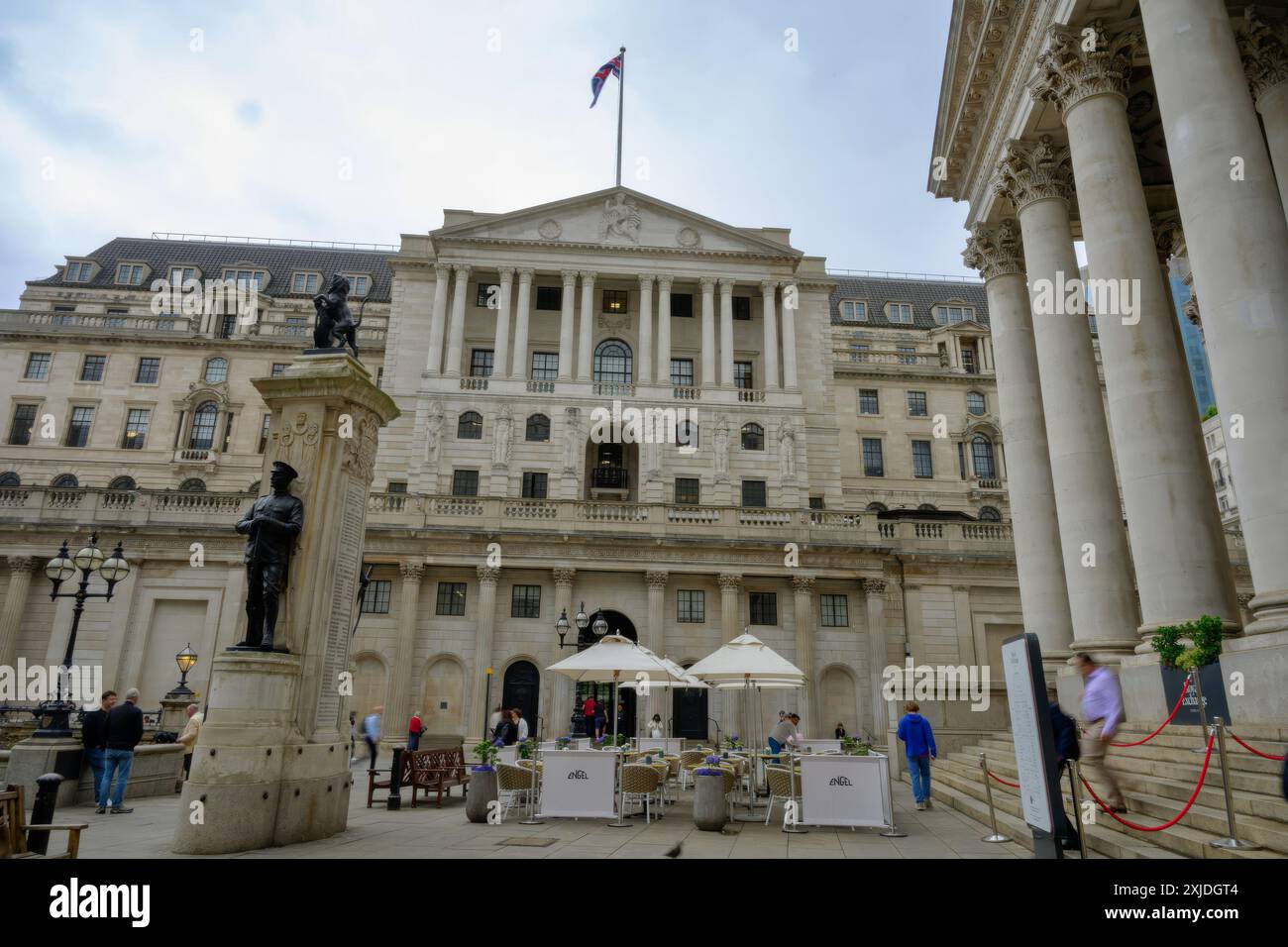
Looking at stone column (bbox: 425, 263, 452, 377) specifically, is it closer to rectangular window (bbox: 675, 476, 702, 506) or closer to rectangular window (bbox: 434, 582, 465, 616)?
rectangular window (bbox: 675, 476, 702, 506)

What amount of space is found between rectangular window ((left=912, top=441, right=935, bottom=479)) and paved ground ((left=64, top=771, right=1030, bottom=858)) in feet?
142

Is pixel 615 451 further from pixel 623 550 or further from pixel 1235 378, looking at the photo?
pixel 1235 378

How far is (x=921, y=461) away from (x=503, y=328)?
31207mm

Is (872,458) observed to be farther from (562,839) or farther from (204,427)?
(562,839)

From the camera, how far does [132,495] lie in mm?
30984

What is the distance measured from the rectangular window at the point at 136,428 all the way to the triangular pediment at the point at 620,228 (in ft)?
85.3

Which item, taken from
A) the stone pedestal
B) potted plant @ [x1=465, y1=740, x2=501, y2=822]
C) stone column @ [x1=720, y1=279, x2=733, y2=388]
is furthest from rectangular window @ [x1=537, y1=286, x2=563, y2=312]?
potted plant @ [x1=465, y1=740, x2=501, y2=822]

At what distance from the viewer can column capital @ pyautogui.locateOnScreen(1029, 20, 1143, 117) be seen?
15891 millimetres

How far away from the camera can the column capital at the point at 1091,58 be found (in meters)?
15.9

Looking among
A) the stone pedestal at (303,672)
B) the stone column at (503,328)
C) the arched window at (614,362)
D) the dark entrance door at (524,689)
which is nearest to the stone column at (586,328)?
the arched window at (614,362)

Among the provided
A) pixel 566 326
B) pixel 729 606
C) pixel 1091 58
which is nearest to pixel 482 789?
pixel 1091 58

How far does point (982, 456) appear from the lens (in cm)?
5566

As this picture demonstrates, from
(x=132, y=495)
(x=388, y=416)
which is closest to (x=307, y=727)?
(x=388, y=416)
